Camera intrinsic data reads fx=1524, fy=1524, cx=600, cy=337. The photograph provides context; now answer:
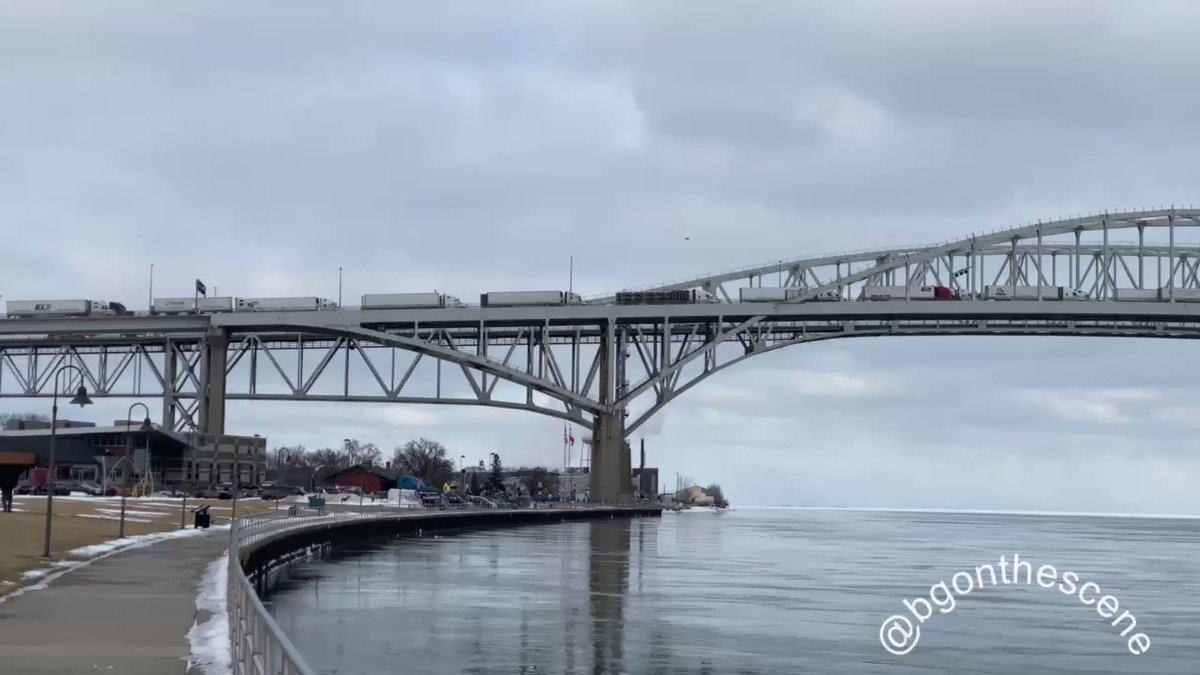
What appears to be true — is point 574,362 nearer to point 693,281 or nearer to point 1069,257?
point 693,281

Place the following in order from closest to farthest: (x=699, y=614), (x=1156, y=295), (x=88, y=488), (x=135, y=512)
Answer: (x=699, y=614), (x=135, y=512), (x=88, y=488), (x=1156, y=295)

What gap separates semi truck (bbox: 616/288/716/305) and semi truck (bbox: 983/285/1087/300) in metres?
23.6

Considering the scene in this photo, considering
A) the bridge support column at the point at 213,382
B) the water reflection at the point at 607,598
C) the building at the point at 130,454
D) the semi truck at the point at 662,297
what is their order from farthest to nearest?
1. the building at the point at 130,454
2. the bridge support column at the point at 213,382
3. the semi truck at the point at 662,297
4. the water reflection at the point at 607,598

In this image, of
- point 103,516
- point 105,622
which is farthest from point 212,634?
point 103,516

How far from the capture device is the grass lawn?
39656 millimetres

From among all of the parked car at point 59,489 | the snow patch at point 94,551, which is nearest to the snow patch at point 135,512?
the snow patch at point 94,551

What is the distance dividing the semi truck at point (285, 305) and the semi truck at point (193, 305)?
4.34 feet

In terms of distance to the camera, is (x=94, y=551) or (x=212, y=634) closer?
(x=212, y=634)

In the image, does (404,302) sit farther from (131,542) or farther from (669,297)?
(131,542)

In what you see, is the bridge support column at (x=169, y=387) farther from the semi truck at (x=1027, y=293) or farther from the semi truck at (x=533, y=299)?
the semi truck at (x=1027, y=293)

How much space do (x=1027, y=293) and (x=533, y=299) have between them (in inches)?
1638

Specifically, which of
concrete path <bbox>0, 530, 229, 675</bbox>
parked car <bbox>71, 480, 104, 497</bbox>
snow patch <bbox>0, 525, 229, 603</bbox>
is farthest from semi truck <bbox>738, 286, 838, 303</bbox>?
concrete path <bbox>0, 530, 229, 675</bbox>

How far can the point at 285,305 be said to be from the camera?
132 meters

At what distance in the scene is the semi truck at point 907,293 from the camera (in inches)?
5037
